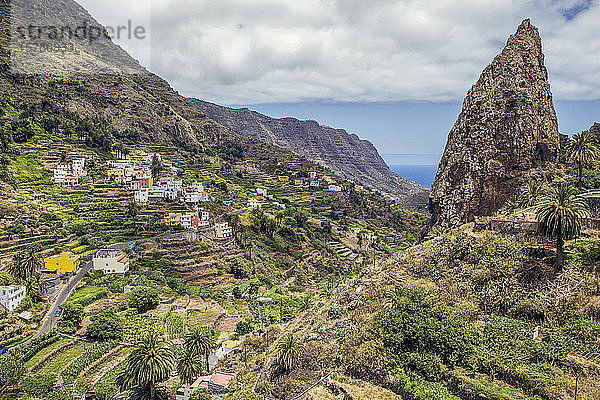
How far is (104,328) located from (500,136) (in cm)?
4193

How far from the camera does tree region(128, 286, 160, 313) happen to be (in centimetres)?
4106

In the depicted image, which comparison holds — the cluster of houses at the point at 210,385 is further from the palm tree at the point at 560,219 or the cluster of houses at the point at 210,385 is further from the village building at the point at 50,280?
the palm tree at the point at 560,219

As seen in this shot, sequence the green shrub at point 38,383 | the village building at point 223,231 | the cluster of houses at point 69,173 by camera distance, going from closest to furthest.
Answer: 1. the green shrub at point 38,383
2. the village building at point 223,231
3. the cluster of houses at point 69,173

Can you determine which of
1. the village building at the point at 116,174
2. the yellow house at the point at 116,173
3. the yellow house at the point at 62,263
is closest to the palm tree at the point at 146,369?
the yellow house at the point at 62,263

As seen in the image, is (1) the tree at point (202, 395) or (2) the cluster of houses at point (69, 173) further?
(2) the cluster of houses at point (69, 173)

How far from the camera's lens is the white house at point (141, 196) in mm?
64250

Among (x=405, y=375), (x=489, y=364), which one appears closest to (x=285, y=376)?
(x=405, y=375)

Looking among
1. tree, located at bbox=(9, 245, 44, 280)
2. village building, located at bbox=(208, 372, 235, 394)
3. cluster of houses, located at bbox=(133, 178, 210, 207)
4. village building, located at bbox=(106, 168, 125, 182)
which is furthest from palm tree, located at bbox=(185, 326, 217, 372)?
village building, located at bbox=(106, 168, 125, 182)

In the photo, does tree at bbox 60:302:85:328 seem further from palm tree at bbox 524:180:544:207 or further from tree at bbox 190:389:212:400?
palm tree at bbox 524:180:544:207

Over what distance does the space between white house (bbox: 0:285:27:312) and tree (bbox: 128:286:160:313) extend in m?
9.67

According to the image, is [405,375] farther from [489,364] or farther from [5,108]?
[5,108]

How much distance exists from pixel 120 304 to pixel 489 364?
35.3 metres

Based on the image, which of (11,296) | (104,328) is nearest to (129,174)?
(11,296)

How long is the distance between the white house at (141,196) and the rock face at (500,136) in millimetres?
45236
